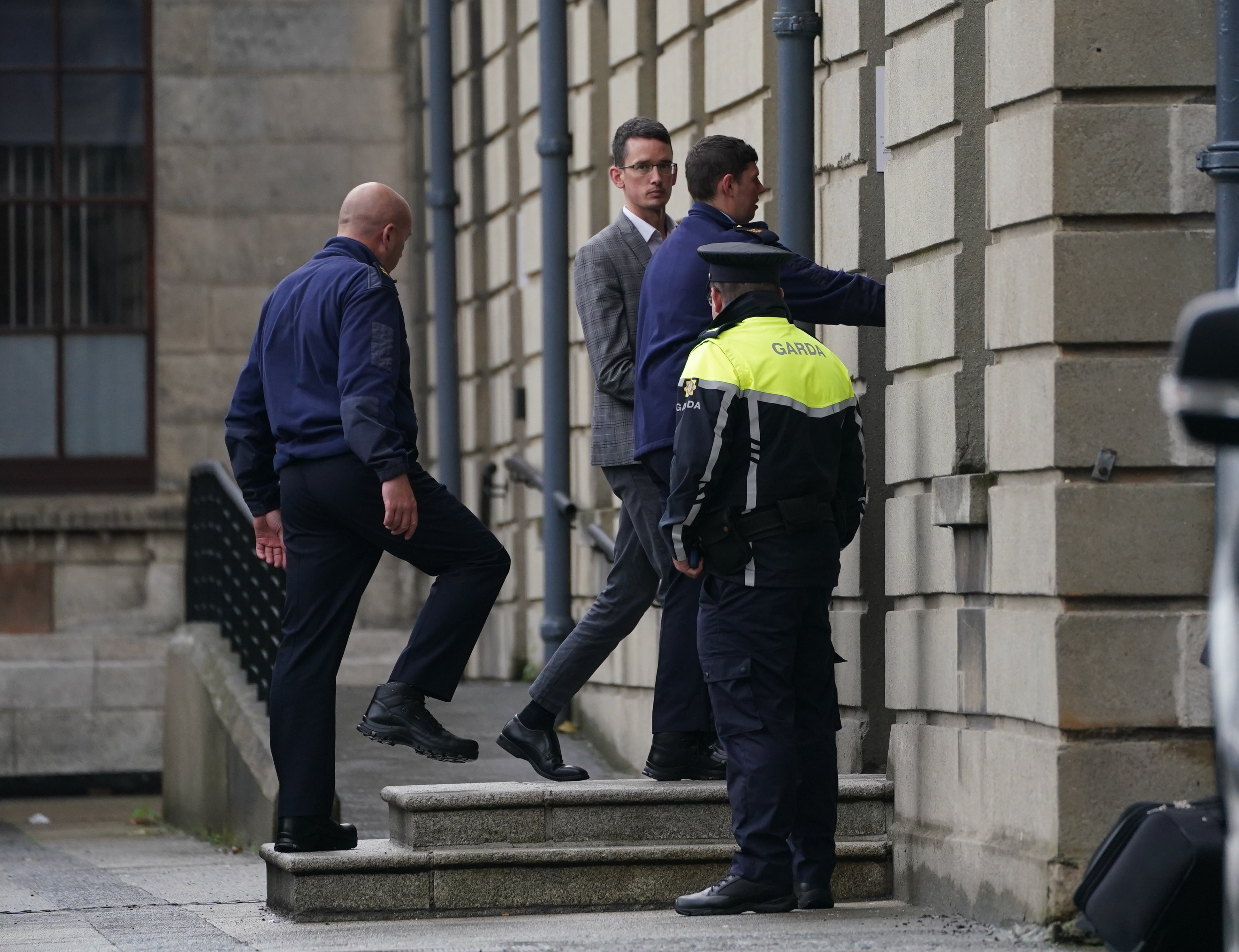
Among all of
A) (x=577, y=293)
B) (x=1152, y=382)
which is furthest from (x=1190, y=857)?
(x=577, y=293)

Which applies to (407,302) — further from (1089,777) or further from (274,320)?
(1089,777)

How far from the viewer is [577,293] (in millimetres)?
7320

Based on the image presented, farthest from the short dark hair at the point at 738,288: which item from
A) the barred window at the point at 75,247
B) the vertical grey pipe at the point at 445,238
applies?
the barred window at the point at 75,247

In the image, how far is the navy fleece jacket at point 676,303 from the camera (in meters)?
6.75

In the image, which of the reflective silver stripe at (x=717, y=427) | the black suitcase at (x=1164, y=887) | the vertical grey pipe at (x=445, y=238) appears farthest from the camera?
the vertical grey pipe at (x=445, y=238)

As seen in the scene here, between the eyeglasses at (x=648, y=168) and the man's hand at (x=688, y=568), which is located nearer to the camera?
the man's hand at (x=688, y=568)

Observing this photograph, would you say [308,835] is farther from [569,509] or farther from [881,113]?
[569,509]

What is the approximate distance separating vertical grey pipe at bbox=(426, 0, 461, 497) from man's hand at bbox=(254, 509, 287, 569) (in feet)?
18.8

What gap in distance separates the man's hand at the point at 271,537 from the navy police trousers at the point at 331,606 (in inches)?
10.1

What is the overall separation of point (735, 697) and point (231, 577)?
16.7ft

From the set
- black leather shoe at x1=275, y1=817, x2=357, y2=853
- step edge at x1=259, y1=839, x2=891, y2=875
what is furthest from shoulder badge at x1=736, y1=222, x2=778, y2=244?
black leather shoe at x1=275, y1=817, x2=357, y2=853

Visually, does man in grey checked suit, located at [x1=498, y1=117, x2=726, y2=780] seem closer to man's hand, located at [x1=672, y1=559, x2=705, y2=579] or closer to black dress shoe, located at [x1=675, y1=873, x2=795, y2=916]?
man's hand, located at [x1=672, y1=559, x2=705, y2=579]

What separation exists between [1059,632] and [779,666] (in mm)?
784

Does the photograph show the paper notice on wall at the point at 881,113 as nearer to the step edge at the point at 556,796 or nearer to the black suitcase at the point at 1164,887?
the step edge at the point at 556,796
